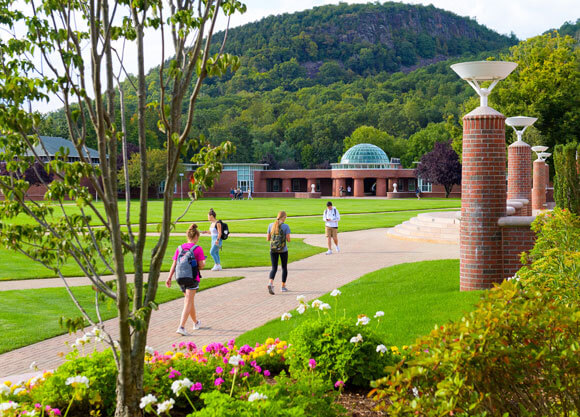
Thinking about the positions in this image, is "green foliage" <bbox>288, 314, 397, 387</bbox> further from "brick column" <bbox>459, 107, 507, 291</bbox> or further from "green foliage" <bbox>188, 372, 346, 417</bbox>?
"brick column" <bbox>459, 107, 507, 291</bbox>

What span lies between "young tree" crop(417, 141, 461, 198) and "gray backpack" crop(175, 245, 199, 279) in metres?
62.2

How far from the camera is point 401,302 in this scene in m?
9.88

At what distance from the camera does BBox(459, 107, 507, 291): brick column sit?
10422 millimetres

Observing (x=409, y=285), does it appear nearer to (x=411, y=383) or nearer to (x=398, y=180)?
(x=411, y=383)

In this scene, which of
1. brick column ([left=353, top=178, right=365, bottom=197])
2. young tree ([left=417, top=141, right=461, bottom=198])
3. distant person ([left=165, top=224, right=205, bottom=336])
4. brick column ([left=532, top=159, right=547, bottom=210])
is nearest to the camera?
distant person ([left=165, top=224, right=205, bottom=336])

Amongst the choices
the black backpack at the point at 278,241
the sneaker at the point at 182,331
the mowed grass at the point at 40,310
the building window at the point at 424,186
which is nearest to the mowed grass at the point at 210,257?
the mowed grass at the point at 40,310

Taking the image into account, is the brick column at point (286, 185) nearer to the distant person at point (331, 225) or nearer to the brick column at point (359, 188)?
the brick column at point (359, 188)

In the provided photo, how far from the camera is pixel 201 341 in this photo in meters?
8.62

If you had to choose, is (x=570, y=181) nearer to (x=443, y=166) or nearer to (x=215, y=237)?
(x=215, y=237)

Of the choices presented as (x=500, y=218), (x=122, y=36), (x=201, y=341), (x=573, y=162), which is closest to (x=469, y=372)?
(x=122, y=36)

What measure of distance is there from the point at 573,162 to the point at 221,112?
371 ft

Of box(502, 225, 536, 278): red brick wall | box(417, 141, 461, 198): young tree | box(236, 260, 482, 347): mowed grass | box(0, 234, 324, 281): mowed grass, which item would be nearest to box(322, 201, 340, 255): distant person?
box(0, 234, 324, 281): mowed grass

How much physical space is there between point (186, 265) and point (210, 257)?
8.98 meters

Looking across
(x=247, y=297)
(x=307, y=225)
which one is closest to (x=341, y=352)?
(x=247, y=297)
